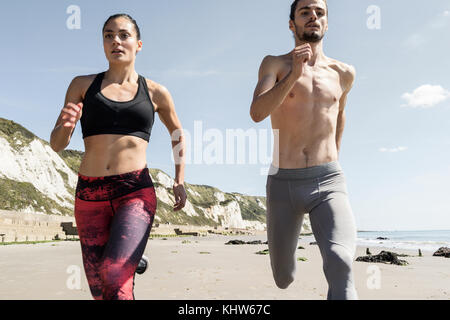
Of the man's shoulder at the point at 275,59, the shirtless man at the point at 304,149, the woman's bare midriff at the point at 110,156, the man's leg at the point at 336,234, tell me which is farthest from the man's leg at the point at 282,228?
the woman's bare midriff at the point at 110,156

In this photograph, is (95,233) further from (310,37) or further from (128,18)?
(310,37)

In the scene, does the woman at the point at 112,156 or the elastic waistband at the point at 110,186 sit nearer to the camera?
the woman at the point at 112,156

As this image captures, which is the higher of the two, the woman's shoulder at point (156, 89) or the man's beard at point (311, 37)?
the man's beard at point (311, 37)

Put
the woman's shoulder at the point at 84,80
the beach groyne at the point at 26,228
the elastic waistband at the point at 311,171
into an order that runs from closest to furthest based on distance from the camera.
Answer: the elastic waistband at the point at 311,171 < the woman's shoulder at the point at 84,80 < the beach groyne at the point at 26,228

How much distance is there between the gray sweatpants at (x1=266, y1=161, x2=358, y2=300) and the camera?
10.7ft

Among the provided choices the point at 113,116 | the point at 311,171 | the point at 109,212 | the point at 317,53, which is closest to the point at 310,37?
the point at 317,53

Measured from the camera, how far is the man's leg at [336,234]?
3213mm

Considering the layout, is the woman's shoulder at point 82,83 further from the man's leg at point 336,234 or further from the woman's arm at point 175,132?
the man's leg at point 336,234

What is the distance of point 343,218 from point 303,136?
0.89 m

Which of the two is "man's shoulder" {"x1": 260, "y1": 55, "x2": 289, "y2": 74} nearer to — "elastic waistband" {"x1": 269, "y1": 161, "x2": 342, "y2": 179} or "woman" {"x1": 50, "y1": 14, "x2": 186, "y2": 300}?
"elastic waistband" {"x1": 269, "y1": 161, "x2": 342, "y2": 179}

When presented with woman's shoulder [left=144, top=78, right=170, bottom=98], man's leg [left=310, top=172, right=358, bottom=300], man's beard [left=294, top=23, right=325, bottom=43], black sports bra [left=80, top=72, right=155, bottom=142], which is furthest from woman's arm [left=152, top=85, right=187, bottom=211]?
man's beard [left=294, top=23, right=325, bottom=43]

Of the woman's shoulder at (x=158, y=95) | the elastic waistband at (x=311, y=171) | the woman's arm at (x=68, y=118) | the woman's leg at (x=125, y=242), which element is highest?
the woman's shoulder at (x=158, y=95)
